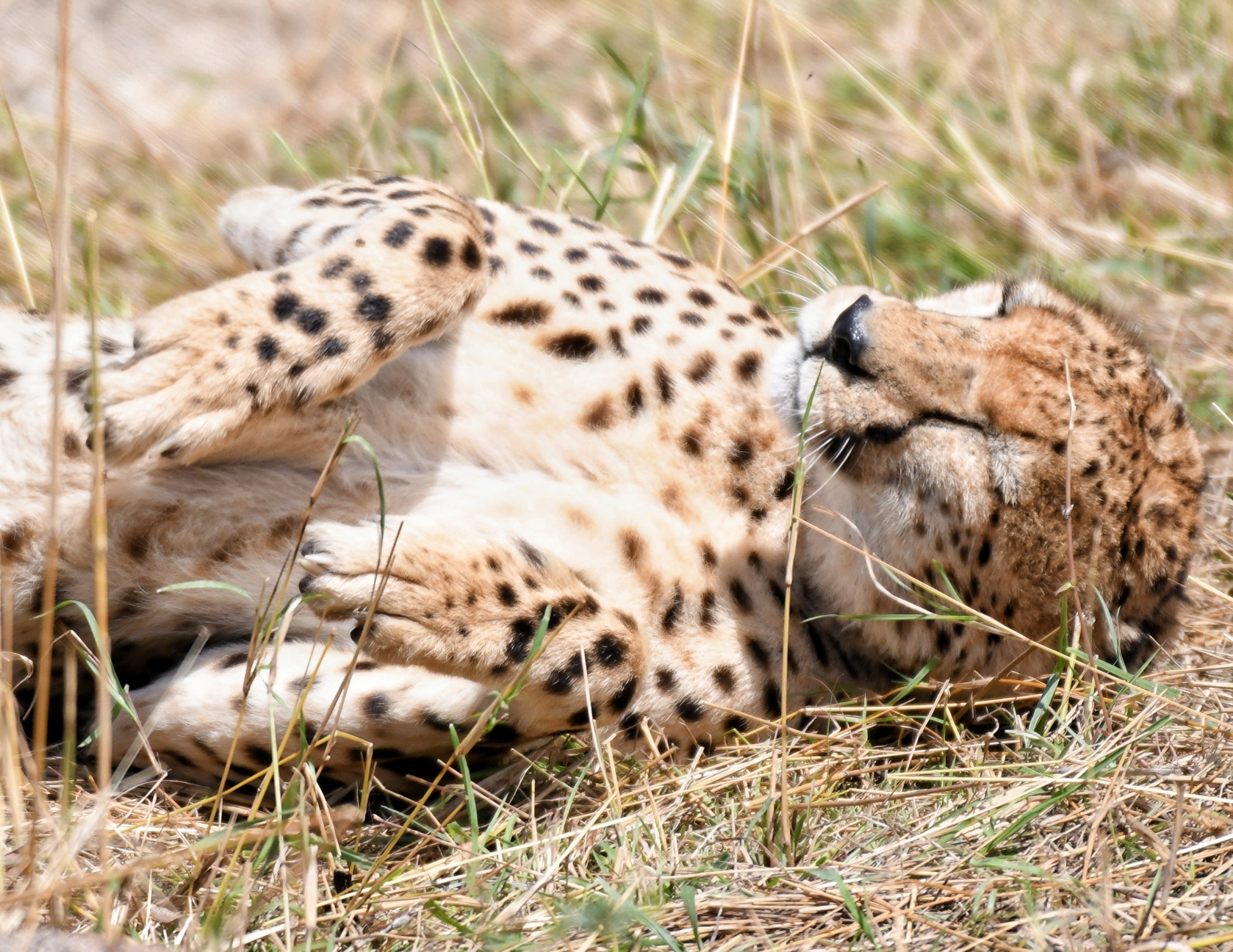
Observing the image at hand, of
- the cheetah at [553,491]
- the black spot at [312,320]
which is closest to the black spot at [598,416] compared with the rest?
the cheetah at [553,491]

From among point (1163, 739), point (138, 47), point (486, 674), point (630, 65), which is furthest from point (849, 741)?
point (138, 47)

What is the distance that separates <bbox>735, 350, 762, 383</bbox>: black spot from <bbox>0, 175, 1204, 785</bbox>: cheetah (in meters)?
0.01

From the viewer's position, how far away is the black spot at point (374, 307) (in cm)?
240

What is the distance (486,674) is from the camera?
87.9 inches

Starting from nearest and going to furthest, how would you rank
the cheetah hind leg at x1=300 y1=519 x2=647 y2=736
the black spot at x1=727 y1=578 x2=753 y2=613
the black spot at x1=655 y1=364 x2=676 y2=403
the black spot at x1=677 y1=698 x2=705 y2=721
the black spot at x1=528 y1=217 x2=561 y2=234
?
the cheetah hind leg at x1=300 y1=519 x2=647 y2=736, the black spot at x1=677 y1=698 x2=705 y2=721, the black spot at x1=727 y1=578 x2=753 y2=613, the black spot at x1=655 y1=364 x2=676 y2=403, the black spot at x1=528 y1=217 x2=561 y2=234

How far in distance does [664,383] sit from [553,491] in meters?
0.32

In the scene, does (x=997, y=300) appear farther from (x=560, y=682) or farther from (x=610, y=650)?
(x=560, y=682)

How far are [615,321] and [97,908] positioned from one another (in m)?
1.43

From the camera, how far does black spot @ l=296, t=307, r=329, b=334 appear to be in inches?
93.1

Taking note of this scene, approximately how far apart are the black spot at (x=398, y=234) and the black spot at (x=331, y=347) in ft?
0.77

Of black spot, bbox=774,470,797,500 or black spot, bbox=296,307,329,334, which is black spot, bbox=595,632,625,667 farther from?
black spot, bbox=296,307,329,334

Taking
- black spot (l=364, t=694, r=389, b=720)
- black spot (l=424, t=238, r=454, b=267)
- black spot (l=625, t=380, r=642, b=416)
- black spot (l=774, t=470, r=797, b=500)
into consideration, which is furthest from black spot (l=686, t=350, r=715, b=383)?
black spot (l=364, t=694, r=389, b=720)

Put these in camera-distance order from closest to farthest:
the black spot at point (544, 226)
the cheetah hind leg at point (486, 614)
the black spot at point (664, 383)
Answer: the cheetah hind leg at point (486, 614), the black spot at point (664, 383), the black spot at point (544, 226)

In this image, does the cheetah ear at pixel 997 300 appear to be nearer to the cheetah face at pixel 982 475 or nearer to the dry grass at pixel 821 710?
the cheetah face at pixel 982 475
